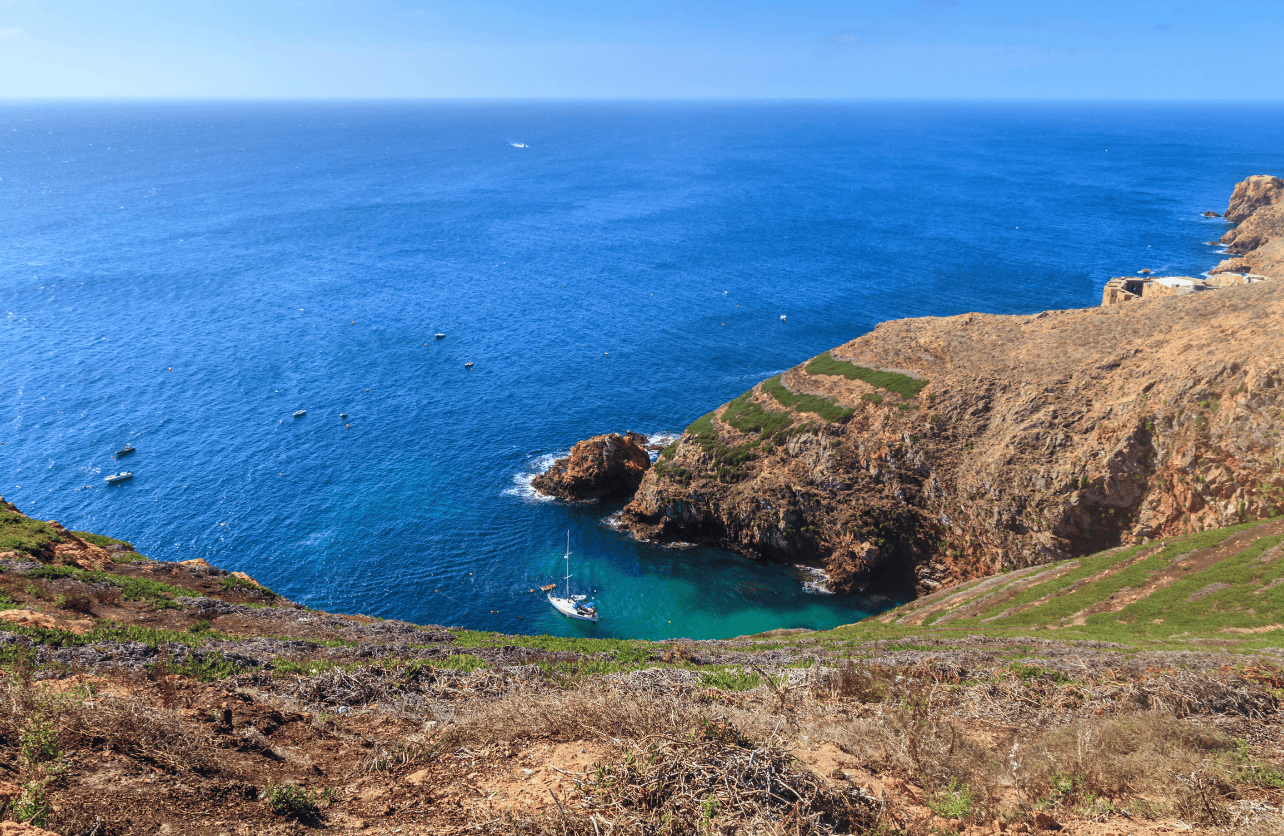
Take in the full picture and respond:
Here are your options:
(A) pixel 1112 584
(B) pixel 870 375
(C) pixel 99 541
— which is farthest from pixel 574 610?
(B) pixel 870 375

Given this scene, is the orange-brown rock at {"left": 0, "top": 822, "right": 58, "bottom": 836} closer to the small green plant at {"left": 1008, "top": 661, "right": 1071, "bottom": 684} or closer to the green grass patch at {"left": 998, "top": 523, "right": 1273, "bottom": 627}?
the small green plant at {"left": 1008, "top": 661, "right": 1071, "bottom": 684}

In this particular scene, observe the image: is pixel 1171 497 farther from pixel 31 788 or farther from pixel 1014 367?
pixel 31 788

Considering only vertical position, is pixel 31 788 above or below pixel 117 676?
Answer: above

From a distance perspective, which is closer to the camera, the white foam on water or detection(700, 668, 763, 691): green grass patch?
detection(700, 668, 763, 691): green grass patch

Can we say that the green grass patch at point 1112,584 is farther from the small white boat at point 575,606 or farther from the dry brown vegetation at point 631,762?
the small white boat at point 575,606

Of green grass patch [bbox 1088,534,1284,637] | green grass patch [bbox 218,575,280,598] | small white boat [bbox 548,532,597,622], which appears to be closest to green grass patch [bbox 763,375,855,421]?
small white boat [bbox 548,532,597,622]

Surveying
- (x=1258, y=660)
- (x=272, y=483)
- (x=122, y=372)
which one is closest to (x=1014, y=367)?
(x=1258, y=660)
